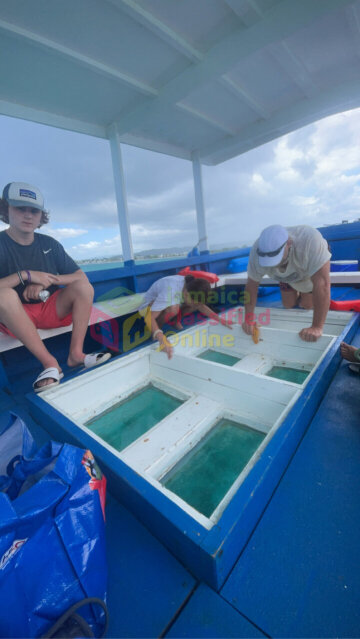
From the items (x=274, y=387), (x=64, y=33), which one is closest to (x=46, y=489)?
(x=274, y=387)

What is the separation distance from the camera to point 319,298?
1747mm

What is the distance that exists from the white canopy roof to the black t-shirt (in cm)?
150

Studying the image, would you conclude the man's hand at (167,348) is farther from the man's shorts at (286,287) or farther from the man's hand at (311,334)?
the man's shorts at (286,287)

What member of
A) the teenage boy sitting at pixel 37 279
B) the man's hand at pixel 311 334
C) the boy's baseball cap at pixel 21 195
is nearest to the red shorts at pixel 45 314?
the teenage boy sitting at pixel 37 279

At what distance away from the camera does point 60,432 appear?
1.14m

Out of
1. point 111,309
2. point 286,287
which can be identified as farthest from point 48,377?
point 286,287

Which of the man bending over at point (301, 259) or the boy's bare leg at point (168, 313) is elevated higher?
the man bending over at point (301, 259)

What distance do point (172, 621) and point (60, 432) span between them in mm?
781

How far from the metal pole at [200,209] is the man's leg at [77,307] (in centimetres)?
319

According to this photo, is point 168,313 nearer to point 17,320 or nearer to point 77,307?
point 77,307

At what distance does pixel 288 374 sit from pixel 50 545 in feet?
5.67

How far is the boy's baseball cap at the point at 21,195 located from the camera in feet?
5.09
